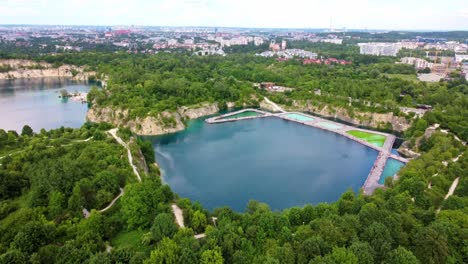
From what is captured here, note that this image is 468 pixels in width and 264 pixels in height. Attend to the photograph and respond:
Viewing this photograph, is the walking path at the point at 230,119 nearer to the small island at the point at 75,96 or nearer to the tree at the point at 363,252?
the small island at the point at 75,96

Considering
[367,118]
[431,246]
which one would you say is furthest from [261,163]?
[367,118]

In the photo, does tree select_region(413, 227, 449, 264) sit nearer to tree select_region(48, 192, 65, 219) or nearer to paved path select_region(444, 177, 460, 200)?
paved path select_region(444, 177, 460, 200)

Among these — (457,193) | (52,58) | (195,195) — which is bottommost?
(195,195)

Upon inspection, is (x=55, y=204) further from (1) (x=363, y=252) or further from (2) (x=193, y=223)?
(1) (x=363, y=252)

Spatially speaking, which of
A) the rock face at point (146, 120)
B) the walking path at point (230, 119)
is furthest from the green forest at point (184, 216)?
the walking path at point (230, 119)

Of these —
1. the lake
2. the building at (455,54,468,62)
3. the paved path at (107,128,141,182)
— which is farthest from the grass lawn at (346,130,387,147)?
the building at (455,54,468,62)

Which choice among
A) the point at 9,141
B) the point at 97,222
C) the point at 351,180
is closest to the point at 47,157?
the point at 9,141

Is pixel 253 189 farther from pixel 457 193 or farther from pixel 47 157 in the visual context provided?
pixel 47 157
